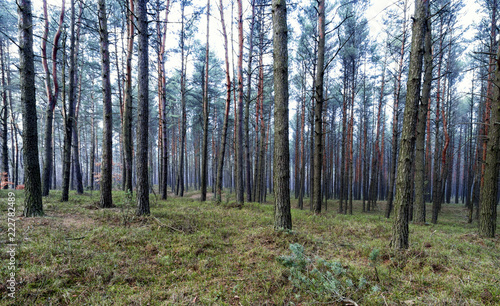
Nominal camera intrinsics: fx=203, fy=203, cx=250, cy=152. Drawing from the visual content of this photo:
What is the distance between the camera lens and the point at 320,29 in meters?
7.95

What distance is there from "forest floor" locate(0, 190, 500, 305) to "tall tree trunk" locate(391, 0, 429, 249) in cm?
60

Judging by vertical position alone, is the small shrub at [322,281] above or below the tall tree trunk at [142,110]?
below

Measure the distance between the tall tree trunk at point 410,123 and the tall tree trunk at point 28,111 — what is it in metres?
8.48

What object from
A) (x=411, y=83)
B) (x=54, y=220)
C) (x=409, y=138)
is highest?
(x=411, y=83)

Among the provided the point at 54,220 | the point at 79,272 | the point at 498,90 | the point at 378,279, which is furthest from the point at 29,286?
the point at 498,90

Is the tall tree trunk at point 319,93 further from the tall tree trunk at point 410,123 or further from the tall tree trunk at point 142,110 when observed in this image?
the tall tree trunk at point 142,110

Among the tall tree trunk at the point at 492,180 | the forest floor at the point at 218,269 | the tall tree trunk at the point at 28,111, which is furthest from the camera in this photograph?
the tall tree trunk at the point at 492,180

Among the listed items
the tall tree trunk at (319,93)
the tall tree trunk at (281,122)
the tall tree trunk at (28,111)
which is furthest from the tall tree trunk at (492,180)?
the tall tree trunk at (28,111)

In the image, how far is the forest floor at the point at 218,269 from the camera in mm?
2422

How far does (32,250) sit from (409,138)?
682 cm

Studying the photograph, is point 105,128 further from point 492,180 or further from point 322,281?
point 492,180

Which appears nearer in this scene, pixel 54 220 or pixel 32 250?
Answer: pixel 32 250

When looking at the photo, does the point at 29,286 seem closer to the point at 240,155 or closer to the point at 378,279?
the point at 378,279

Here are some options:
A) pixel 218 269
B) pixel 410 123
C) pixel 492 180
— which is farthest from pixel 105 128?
pixel 492 180
